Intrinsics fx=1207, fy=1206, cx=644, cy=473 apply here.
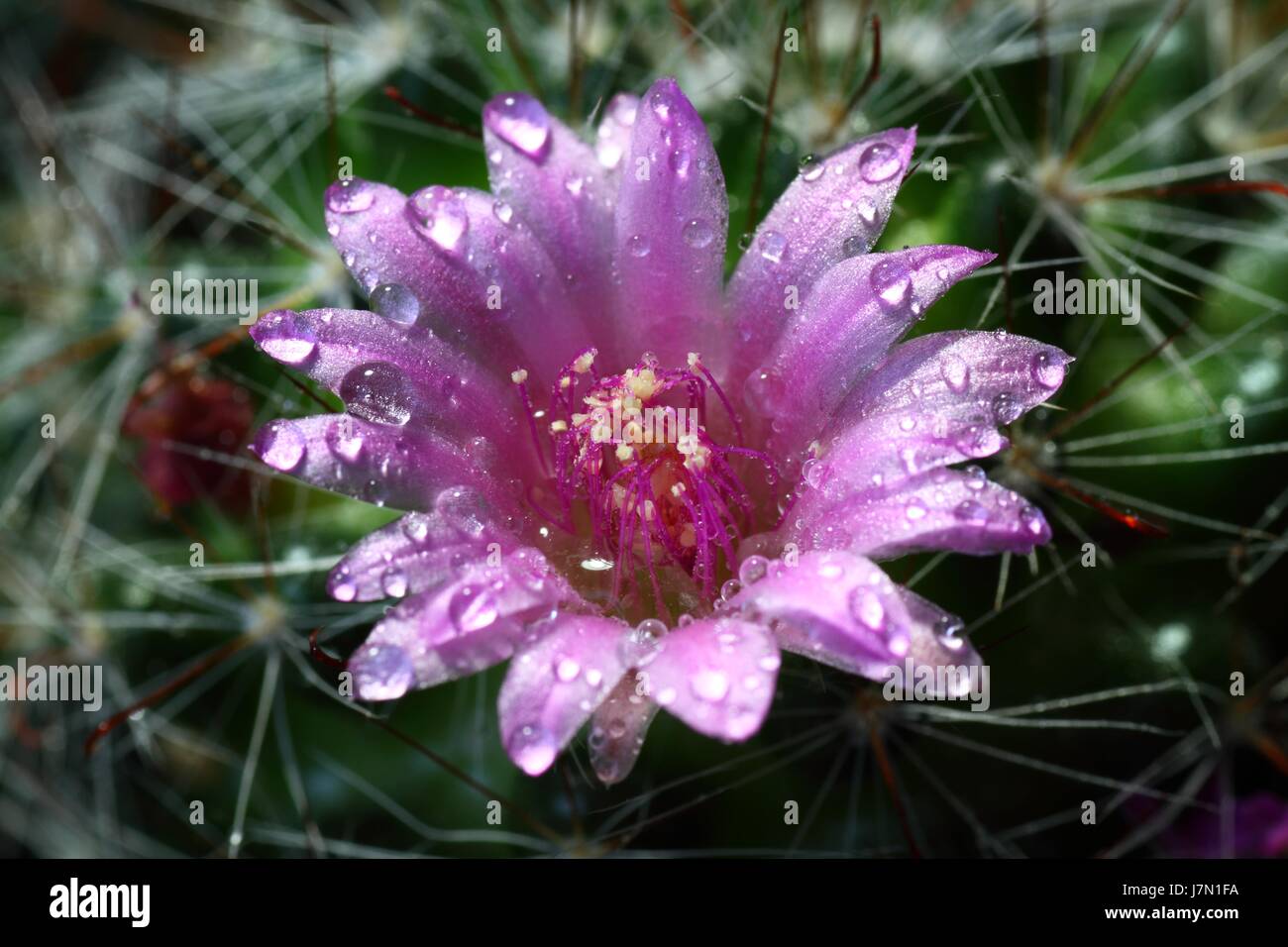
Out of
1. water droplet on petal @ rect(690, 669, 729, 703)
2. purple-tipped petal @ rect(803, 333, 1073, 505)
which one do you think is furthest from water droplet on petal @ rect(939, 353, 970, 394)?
water droplet on petal @ rect(690, 669, 729, 703)

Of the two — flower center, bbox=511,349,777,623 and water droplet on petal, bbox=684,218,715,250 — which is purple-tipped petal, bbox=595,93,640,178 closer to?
water droplet on petal, bbox=684,218,715,250

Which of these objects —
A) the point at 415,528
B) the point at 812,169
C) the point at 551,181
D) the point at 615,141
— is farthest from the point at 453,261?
the point at 812,169

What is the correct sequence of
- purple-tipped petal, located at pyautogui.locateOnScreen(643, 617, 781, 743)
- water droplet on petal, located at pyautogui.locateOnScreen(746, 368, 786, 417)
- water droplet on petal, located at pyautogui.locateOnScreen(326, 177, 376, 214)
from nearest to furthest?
purple-tipped petal, located at pyautogui.locateOnScreen(643, 617, 781, 743) → water droplet on petal, located at pyautogui.locateOnScreen(326, 177, 376, 214) → water droplet on petal, located at pyautogui.locateOnScreen(746, 368, 786, 417)

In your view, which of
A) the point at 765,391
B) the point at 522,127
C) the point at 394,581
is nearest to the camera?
the point at 394,581

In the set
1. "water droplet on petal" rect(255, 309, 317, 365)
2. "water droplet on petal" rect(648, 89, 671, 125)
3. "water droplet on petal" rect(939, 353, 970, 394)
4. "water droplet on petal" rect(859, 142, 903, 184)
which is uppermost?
"water droplet on petal" rect(648, 89, 671, 125)

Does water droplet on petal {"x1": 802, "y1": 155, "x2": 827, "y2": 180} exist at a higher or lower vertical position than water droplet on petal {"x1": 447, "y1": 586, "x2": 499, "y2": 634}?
higher

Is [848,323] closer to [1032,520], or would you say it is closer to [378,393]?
[1032,520]

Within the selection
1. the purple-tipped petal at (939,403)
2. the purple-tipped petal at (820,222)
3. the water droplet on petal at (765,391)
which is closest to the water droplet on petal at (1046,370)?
the purple-tipped petal at (939,403)
